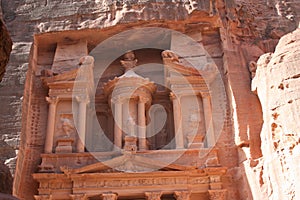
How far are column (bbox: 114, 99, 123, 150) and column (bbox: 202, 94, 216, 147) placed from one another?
245cm

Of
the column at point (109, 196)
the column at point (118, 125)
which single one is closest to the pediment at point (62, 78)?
the column at point (118, 125)

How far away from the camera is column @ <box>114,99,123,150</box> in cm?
1161

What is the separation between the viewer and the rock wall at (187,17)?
1104 cm

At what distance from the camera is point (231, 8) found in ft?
44.6

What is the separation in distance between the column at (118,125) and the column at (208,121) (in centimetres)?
245

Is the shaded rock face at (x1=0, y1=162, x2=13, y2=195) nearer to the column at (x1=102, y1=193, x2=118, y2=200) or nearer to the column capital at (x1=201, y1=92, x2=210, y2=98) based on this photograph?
the column at (x1=102, y1=193, x2=118, y2=200)

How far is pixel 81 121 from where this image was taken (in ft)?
39.2

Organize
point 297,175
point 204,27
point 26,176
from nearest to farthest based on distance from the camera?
point 297,175 < point 26,176 < point 204,27

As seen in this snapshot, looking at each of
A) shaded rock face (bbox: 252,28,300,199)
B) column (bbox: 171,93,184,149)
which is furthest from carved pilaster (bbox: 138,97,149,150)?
shaded rock face (bbox: 252,28,300,199)

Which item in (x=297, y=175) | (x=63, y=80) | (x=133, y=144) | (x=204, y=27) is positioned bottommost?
(x=297, y=175)

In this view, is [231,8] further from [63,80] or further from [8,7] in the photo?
[8,7]

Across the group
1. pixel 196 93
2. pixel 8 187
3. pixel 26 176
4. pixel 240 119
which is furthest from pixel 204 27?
pixel 8 187

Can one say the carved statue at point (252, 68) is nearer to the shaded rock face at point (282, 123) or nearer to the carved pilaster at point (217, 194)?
the shaded rock face at point (282, 123)

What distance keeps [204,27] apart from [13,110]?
6.31 metres
